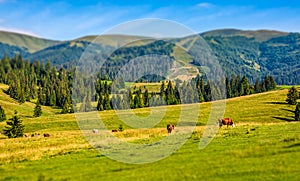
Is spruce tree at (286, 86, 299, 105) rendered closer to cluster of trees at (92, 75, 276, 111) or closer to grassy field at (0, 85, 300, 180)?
cluster of trees at (92, 75, 276, 111)

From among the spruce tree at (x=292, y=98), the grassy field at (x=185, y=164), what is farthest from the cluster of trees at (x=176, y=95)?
the grassy field at (x=185, y=164)

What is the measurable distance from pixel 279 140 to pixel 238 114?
60672 mm

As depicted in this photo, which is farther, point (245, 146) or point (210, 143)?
point (210, 143)

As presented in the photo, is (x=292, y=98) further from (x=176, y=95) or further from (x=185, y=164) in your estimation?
(x=185, y=164)

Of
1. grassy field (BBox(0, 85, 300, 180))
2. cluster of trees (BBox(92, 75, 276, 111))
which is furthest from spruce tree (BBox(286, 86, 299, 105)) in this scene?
grassy field (BBox(0, 85, 300, 180))

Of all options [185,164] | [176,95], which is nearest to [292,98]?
[176,95]

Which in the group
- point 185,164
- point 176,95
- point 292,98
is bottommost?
point 176,95

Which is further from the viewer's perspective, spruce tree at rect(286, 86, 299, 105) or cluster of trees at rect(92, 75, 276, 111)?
cluster of trees at rect(92, 75, 276, 111)

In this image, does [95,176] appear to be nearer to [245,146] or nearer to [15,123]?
[245,146]

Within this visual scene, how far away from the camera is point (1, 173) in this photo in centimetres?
2375

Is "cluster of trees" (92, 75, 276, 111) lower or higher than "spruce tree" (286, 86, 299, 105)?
lower

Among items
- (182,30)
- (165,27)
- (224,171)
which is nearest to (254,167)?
(224,171)

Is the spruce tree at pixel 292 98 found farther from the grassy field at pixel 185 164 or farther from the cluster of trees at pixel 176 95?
the grassy field at pixel 185 164

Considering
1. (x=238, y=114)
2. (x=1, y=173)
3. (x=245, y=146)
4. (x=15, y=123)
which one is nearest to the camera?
(x=1, y=173)
